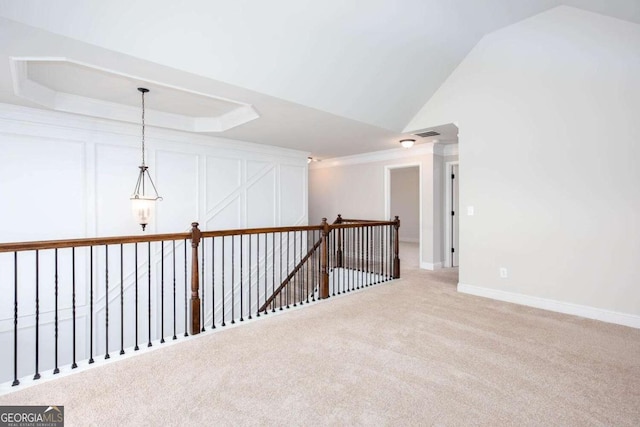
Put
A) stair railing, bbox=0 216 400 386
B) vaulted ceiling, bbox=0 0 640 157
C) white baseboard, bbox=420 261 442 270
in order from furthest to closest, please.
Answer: white baseboard, bbox=420 261 442 270 → stair railing, bbox=0 216 400 386 → vaulted ceiling, bbox=0 0 640 157

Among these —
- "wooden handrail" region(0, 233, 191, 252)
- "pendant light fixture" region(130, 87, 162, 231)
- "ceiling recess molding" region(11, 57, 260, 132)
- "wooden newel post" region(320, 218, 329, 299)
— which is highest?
"ceiling recess molding" region(11, 57, 260, 132)

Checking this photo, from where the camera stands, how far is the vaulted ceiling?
7.84ft

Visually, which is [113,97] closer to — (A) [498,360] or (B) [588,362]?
(A) [498,360]

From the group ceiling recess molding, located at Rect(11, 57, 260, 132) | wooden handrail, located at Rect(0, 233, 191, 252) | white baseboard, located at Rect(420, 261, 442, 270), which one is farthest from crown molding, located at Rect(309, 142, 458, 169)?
wooden handrail, located at Rect(0, 233, 191, 252)

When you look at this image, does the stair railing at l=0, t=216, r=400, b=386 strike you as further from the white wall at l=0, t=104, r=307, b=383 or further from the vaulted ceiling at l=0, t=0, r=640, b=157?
the vaulted ceiling at l=0, t=0, r=640, b=157

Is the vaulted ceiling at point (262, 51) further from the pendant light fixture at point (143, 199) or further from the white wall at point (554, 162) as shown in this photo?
the pendant light fixture at point (143, 199)

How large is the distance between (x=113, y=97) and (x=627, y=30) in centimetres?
541

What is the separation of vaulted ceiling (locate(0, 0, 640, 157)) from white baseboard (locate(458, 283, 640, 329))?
2535mm

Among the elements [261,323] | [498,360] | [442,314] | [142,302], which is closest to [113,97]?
[142,302]

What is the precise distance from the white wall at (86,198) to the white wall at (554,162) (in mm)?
3741

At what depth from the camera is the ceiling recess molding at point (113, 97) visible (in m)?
3.21

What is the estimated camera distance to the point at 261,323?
320cm

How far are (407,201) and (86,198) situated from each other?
27.1ft

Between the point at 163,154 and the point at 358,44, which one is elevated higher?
the point at 358,44
